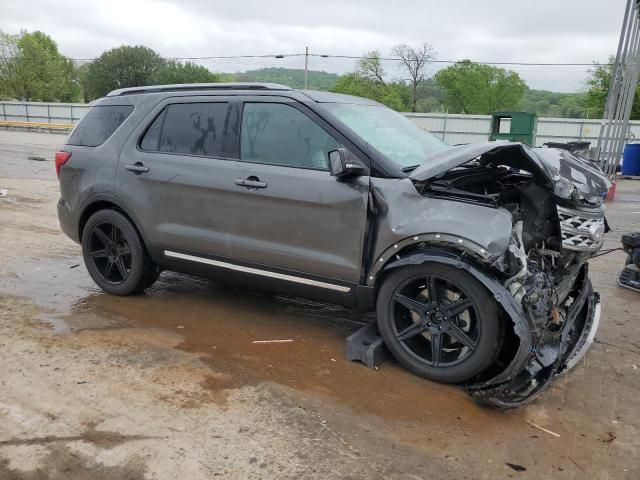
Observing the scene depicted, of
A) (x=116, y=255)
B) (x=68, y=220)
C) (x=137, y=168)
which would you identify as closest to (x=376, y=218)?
(x=137, y=168)

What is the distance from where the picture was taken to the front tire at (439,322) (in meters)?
3.35

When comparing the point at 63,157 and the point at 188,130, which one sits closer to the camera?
the point at 188,130

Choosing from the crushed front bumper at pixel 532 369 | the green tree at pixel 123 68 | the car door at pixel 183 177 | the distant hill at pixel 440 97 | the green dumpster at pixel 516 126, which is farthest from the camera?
the green tree at pixel 123 68

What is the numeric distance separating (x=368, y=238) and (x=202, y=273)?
1.65 m

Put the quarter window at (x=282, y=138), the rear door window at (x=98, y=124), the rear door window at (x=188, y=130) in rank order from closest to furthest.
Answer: the quarter window at (x=282, y=138), the rear door window at (x=188, y=130), the rear door window at (x=98, y=124)

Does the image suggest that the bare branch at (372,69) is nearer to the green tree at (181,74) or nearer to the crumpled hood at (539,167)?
the green tree at (181,74)

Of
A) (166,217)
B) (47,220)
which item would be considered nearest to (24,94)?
(47,220)

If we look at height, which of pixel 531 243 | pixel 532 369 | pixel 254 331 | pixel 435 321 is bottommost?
pixel 254 331

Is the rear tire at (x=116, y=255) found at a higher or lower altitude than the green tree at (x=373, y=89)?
lower

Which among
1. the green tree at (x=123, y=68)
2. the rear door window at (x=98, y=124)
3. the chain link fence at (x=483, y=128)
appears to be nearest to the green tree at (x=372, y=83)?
the green tree at (x=123, y=68)

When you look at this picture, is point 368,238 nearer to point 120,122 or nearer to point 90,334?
point 90,334

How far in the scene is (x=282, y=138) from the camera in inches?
165

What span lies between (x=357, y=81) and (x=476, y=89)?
1629 cm

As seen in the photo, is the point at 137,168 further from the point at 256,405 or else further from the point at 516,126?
the point at 516,126
